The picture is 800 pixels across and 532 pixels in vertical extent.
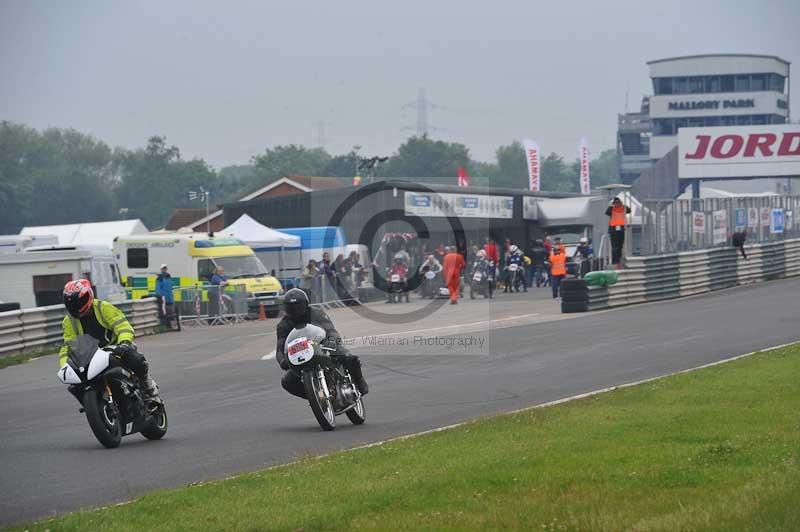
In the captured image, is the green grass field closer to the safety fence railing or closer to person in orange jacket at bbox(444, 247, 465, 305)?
person in orange jacket at bbox(444, 247, 465, 305)

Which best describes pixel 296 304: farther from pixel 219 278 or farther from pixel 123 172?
pixel 123 172

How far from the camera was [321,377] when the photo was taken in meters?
11.3

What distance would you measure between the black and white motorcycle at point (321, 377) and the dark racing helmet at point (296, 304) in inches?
6.8

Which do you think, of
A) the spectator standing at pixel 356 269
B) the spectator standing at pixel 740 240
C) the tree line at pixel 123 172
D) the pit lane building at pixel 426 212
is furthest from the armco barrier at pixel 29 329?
the tree line at pixel 123 172

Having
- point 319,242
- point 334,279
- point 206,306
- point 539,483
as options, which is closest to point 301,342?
point 539,483

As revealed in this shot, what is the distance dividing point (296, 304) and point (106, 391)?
194cm

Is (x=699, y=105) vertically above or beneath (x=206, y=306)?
above

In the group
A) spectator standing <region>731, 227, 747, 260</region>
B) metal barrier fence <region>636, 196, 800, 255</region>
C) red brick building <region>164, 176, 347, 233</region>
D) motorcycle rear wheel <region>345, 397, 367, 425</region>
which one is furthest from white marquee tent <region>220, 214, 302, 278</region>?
motorcycle rear wheel <region>345, 397, 367, 425</region>

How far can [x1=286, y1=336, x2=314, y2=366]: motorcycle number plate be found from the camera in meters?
11.1

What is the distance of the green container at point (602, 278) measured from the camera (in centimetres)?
2690

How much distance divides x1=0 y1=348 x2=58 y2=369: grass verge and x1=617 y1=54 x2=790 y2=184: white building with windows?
381ft

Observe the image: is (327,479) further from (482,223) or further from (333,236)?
(482,223)

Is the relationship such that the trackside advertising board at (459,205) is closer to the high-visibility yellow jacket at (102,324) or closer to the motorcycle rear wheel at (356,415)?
the motorcycle rear wheel at (356,415)

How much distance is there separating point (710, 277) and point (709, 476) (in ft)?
84.0
